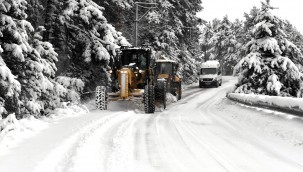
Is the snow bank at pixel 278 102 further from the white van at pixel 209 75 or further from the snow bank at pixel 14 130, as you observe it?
the white van at pixel 209 75

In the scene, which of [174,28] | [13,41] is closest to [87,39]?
[13,41]

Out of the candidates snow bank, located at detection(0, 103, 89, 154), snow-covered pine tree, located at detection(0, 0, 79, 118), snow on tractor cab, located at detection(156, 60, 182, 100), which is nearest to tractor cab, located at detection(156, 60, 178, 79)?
snow on tractor cab, located at detection(156, 60, 182, 100)

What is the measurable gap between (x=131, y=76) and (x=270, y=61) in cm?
773

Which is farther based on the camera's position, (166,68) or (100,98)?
(166,68)

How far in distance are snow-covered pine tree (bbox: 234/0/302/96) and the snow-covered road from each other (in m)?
9.55

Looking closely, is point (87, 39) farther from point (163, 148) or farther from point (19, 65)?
point (163, 148)

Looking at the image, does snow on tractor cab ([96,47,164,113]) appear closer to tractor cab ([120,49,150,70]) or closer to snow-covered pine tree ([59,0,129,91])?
tractor cab ([120,49,150,70])

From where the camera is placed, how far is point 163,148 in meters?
7.20

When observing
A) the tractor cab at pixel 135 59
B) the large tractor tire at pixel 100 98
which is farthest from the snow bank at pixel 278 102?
the large tractor tire at pixel 100 98

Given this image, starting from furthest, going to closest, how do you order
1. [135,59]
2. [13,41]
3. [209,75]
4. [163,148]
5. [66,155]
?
[209,75] < [135,59] < [13,41] < [163,148] < [66,155]

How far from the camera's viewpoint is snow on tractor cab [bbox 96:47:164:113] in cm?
1686

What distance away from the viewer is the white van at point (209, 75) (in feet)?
134

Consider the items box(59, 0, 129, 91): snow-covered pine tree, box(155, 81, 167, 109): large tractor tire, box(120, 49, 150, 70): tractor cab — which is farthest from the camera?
box(155, 81, 167, 109): large tractor tire

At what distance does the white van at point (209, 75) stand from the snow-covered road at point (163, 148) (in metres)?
30.0
